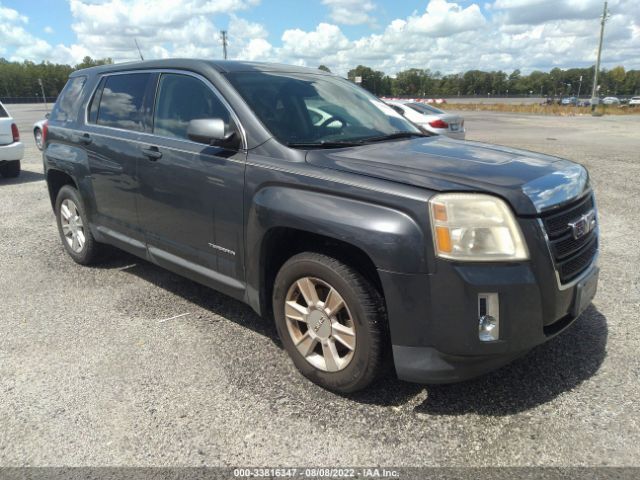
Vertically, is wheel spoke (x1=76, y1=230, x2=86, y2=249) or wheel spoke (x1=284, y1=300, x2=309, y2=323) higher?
wheel spoke (x1=284, y1=300, x2=309, y2=323)

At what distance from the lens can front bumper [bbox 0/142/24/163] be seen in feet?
33.2

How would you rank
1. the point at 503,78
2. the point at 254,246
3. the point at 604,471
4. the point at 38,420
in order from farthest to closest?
1. the point at 503,78
2. the point at 254,246
3. the point at 38,420
4. the point at 604,471

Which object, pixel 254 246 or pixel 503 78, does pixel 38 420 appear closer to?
pixel 254 246

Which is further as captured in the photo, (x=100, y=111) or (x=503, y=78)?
(x=503, y=78)

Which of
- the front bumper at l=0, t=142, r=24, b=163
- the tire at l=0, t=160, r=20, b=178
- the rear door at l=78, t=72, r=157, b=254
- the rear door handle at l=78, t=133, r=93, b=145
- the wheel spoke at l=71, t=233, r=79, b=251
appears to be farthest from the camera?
the tire at l=0, t=160, r=20, b=178

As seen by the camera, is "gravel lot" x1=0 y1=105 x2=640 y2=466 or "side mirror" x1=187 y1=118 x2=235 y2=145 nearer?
Answer: "gravel lot" x1=0 y1=105 x2=640 y2=466

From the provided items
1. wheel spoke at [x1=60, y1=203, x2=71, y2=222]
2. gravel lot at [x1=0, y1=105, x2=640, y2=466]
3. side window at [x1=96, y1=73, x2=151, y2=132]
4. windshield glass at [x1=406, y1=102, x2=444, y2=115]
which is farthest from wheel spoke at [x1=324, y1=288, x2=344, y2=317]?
windshield glass at [x1=406, y1=102, x2=444, y2=115]

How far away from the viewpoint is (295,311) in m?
3.01

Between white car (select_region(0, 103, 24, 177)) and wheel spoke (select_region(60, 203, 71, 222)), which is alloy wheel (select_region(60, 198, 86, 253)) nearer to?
wheel spoke (select_region(60, 203, 71, 222))

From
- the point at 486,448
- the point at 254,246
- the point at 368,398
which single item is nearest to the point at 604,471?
the point at 486,448

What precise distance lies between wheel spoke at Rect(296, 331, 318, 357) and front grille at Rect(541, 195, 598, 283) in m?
1.37

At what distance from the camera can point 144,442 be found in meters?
2.58

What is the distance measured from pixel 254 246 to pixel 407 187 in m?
1.06

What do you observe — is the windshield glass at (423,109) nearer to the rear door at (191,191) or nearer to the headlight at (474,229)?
the rear door at (191,191)
